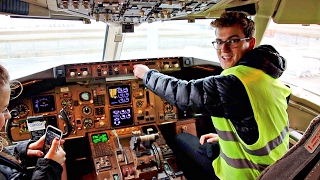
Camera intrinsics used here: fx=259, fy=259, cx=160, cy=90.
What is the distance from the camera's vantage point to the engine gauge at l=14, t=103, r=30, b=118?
2.92 metres

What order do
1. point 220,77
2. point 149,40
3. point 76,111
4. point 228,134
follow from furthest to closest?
point 149,40, point 76,111, point 228,134, point 220,77

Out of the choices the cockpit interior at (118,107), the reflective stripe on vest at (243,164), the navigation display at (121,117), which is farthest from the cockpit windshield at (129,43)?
the reflective stripe on vest at (243,164)

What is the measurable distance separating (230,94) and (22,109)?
8.46ft

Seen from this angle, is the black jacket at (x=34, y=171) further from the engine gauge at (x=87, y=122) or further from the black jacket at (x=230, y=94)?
the engine gauge at (x=87, y=122)

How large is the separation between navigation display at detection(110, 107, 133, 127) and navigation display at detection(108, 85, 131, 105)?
94mm

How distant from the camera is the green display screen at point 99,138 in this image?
3.17 meters

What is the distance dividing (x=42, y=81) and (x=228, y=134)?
2313 millimetres

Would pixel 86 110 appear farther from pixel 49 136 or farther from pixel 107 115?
pixel 49 136

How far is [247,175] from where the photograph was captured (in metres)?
1.41

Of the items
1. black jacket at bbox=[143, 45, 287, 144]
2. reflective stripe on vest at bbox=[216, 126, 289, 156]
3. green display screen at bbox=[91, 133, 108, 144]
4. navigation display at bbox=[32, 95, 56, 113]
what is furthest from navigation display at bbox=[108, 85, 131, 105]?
reflective stripe on vest at bbox=[216, 126, 289, 156]

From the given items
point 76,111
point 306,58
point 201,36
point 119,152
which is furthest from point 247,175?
point 201,36

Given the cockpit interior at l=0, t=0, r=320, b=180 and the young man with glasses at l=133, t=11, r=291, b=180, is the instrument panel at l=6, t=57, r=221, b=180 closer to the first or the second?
the cockpit interior at l=0, t=0, r=320, b=180

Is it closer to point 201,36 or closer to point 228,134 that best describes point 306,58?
point 201,36

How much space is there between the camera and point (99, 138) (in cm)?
319
